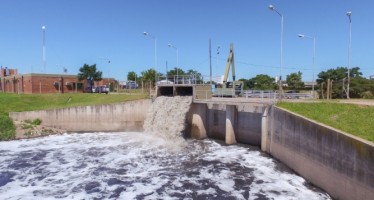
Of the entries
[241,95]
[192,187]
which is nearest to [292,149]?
[192,187]

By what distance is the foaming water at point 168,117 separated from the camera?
32.0 metres

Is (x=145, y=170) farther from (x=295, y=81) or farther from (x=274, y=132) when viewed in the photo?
(x=295, y=81)

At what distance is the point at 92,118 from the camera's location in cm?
3691

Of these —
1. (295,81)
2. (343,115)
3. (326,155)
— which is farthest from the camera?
(295,81)

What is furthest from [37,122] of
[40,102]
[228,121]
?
[228,121]

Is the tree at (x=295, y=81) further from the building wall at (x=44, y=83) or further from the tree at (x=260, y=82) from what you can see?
the building wall at (x=44, y=83)

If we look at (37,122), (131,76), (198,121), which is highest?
(131,76)

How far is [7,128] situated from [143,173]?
2291cm

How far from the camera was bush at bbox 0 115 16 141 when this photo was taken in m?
33.5

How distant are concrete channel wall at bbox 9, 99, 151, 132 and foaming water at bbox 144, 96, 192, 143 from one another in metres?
2.45

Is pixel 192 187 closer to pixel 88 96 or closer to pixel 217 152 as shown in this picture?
pixel 217 152

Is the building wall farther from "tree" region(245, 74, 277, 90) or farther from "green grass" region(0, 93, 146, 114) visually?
"tree" region(245, 74, 277, 90)

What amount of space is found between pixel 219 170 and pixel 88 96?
34235 mm

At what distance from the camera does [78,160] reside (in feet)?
79.1
